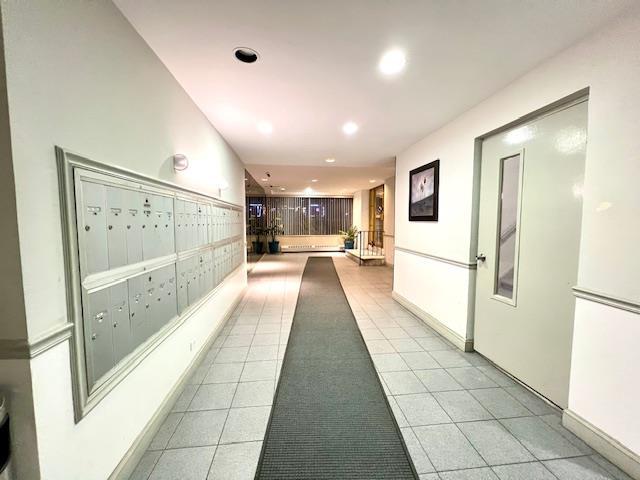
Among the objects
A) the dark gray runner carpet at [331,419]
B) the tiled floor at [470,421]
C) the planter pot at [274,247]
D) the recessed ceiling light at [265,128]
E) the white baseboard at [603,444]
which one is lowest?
the tiled floor at [470,421]

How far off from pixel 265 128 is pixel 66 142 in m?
2.28

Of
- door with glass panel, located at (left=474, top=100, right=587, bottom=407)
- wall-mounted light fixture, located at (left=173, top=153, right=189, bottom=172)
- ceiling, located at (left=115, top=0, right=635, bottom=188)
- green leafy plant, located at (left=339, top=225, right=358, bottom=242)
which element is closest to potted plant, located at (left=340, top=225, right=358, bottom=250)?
green leafy plant, located at (left=339, top=225, right=358, bottom=242)

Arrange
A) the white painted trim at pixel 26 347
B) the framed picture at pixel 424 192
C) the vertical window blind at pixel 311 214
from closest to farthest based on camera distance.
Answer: the white painted trim at pixel 26 347
the framed picture at pixel 424 192
the vertical window blind at pixel 311 214

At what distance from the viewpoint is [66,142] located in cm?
108

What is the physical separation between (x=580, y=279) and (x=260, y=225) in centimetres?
1006

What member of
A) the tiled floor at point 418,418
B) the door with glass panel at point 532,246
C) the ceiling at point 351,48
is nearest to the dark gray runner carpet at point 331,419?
the tiled floor at point 418,418

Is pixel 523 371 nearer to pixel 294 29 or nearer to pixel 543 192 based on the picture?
pixel 543 192

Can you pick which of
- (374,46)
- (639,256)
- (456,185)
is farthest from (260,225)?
(639,256)

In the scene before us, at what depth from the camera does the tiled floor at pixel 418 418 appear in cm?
146

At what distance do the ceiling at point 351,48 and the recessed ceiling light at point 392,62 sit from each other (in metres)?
0.05

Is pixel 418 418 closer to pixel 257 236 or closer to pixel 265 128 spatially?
pixel 265 128

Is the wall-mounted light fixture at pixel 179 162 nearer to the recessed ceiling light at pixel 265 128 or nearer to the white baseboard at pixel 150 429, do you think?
the recessed ceiling light at pixel 265 128

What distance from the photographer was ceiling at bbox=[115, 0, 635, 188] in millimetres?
1392

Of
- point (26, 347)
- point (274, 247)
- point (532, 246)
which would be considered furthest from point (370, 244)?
point (26, 347)
